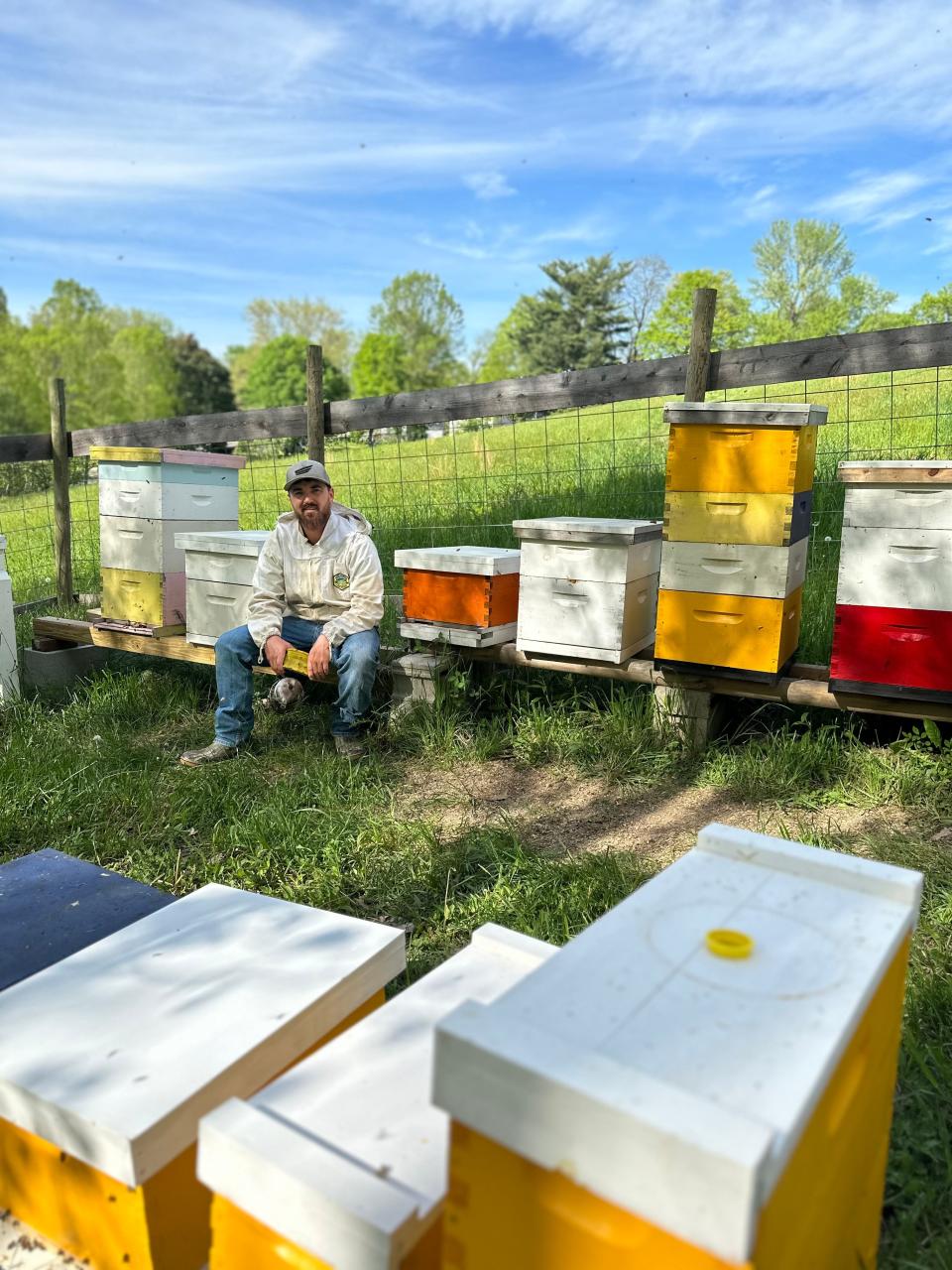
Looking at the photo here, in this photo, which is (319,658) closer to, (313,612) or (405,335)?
(313,612)

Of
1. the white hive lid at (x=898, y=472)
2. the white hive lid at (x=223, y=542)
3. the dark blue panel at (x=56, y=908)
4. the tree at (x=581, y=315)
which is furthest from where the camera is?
the tree at (x=581, y=315)

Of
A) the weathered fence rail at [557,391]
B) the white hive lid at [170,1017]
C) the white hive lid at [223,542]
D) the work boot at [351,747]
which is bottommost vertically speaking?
the work boot at [351,747]

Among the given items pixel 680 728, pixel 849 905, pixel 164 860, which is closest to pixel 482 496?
pixel 680 728

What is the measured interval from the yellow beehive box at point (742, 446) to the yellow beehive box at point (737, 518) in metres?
0.03

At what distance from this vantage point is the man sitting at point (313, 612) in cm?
417

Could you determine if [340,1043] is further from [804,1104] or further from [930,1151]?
[930,1151]

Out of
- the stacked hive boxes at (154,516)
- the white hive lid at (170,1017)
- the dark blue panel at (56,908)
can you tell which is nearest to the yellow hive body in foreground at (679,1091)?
the white hive lid at (170,1017)

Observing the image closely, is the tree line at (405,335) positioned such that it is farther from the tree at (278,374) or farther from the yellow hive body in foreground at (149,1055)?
Answer: the yellow hive body in foreground at (149,1055)

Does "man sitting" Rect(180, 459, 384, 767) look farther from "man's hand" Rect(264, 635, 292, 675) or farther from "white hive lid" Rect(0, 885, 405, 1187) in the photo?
"white hive lid" Rect(0, 885, 405, 1187)

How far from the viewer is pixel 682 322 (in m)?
45.1

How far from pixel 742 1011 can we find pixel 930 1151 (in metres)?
1.15

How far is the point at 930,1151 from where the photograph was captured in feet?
5.80

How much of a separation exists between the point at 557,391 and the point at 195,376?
5776cm

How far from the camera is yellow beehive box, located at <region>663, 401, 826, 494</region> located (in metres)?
3.25
